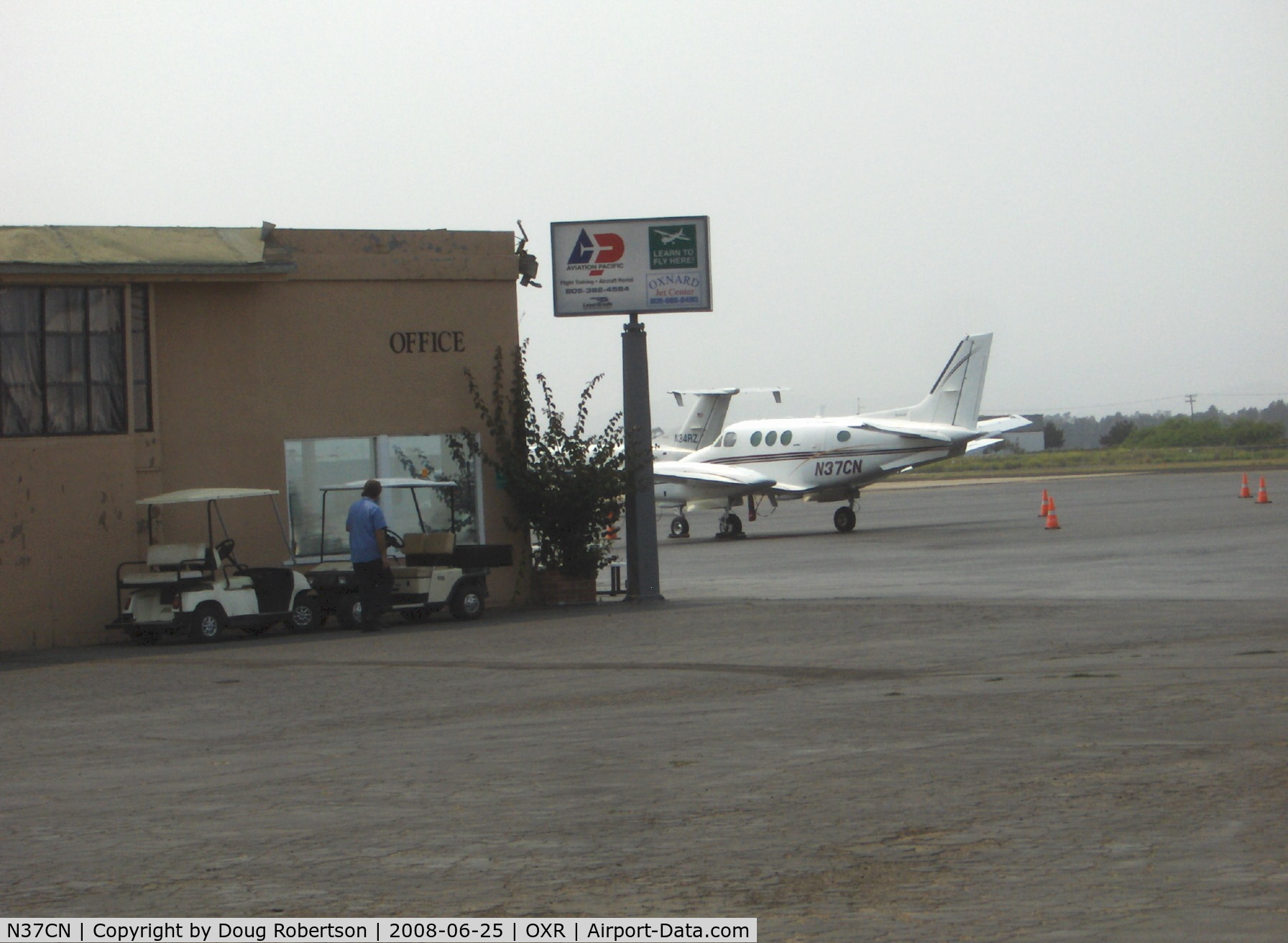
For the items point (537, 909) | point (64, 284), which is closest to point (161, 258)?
point (64, 284)

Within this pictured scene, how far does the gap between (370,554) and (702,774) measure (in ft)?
36.6

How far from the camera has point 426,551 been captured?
20734mm

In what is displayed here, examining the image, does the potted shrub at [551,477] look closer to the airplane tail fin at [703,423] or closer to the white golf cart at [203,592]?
the white golf cart at [203,592]

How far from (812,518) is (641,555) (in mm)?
30967

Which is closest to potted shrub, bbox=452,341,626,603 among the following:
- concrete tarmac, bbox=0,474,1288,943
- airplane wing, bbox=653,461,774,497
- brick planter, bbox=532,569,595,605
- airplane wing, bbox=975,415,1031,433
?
brick planter, bbox=532,569,595,605

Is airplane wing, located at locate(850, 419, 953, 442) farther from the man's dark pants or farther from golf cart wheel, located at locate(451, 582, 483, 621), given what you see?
the man's dark pants

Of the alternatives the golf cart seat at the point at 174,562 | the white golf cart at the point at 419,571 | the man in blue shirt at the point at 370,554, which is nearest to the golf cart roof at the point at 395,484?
the white golf cart at the point at 419,571

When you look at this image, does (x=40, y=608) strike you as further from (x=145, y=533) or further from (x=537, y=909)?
(x=537, y=909)

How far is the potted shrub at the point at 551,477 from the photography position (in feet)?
73.5

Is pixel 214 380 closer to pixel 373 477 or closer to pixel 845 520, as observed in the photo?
pixel 373 477

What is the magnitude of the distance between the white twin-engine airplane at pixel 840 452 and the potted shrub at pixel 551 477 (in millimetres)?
17626

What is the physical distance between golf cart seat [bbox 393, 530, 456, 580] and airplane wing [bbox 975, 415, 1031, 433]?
80.8 feet

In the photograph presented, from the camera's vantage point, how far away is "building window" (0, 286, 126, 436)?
1945cm

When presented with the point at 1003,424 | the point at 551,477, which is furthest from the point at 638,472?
the point at 1003,424
